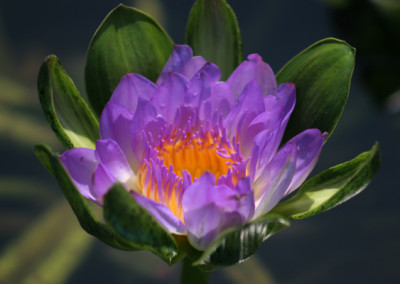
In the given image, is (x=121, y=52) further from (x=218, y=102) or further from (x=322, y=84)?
(x=322, y=84)

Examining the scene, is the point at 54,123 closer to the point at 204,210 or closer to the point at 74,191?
the point at 74,191

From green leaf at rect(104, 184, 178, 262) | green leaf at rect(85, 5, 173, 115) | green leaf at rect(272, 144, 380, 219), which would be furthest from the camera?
green leaf at rect(85, 5, 173, 115)

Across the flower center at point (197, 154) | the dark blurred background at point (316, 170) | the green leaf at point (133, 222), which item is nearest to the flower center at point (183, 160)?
the flower center at point (197, 154)

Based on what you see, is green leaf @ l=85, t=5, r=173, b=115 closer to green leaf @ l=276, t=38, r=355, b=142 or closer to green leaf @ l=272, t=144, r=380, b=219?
green leaf @ l=276, t=38, r=355, b=142

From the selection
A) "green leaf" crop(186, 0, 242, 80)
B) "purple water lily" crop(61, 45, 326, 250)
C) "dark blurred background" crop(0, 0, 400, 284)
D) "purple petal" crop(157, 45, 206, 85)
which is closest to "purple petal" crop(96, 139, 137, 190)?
"purple water lily" crop(61, 45, 326, 250)

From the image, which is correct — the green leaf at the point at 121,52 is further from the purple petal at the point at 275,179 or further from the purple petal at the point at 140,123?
the purple petal at the point at 275,179

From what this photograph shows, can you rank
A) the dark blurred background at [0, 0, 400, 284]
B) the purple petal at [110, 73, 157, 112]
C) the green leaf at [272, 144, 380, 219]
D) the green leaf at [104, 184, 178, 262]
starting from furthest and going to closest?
the dark blurred background at [0, 0, 400, 284]
the purple petal at [110, 73, 157, 112]
the green leaf at [272, 144, 380, 219]
the green leaf at [104, 184, 178, 262]

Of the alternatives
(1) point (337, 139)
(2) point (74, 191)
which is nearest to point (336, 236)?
(1) point (337, 139)
